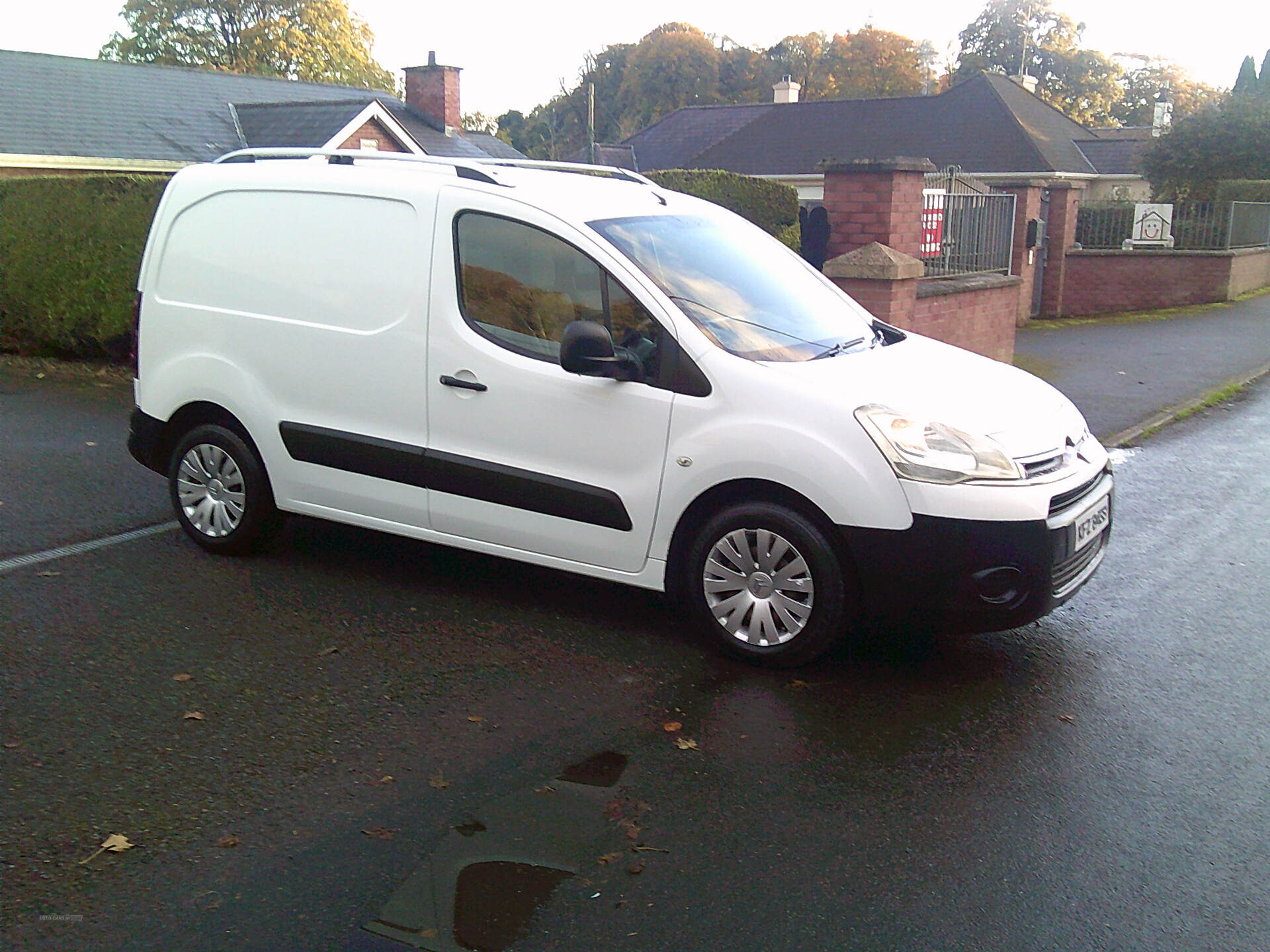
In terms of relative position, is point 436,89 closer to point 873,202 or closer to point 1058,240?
point 1058,240

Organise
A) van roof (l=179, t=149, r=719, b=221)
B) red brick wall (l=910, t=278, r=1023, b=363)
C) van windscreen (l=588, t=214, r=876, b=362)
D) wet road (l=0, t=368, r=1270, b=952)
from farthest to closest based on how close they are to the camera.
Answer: red brick wall (l=910, t=278, r=1023, b=363), van roof (l=179, t=149, r=719, b=221), van windscreen (l=588, t=214, r=876, b=362), wet road (l=0, t=368, r=1270, b=952)

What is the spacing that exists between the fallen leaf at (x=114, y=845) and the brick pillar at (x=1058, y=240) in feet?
72.1

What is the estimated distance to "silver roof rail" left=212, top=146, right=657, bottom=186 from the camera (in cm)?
595

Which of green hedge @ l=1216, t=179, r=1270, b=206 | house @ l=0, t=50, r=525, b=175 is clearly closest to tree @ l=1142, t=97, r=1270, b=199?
green hedge @ l=1216, t=179, r=1270, b=206

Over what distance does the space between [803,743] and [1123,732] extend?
123cm

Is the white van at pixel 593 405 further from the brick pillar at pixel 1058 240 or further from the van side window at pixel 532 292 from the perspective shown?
the brick pillar at pixel 1058 240

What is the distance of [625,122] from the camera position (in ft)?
273

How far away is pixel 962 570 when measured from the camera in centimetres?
496

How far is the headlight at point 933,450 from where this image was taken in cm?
498

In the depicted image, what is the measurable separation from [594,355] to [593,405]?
27 cm

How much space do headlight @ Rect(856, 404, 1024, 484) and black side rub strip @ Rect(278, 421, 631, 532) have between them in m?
1.14

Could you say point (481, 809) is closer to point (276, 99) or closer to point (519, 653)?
point (519, 653)

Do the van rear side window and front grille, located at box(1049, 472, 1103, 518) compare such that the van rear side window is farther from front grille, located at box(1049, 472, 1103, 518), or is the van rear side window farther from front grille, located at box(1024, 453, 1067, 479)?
front grille, located at box(1049, 472, 1103, 518)

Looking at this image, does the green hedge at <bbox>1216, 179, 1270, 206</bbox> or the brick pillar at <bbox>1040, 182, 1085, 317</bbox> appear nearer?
the brick pillar at <bbox>1040, 182, 1085, 317</bbox>
